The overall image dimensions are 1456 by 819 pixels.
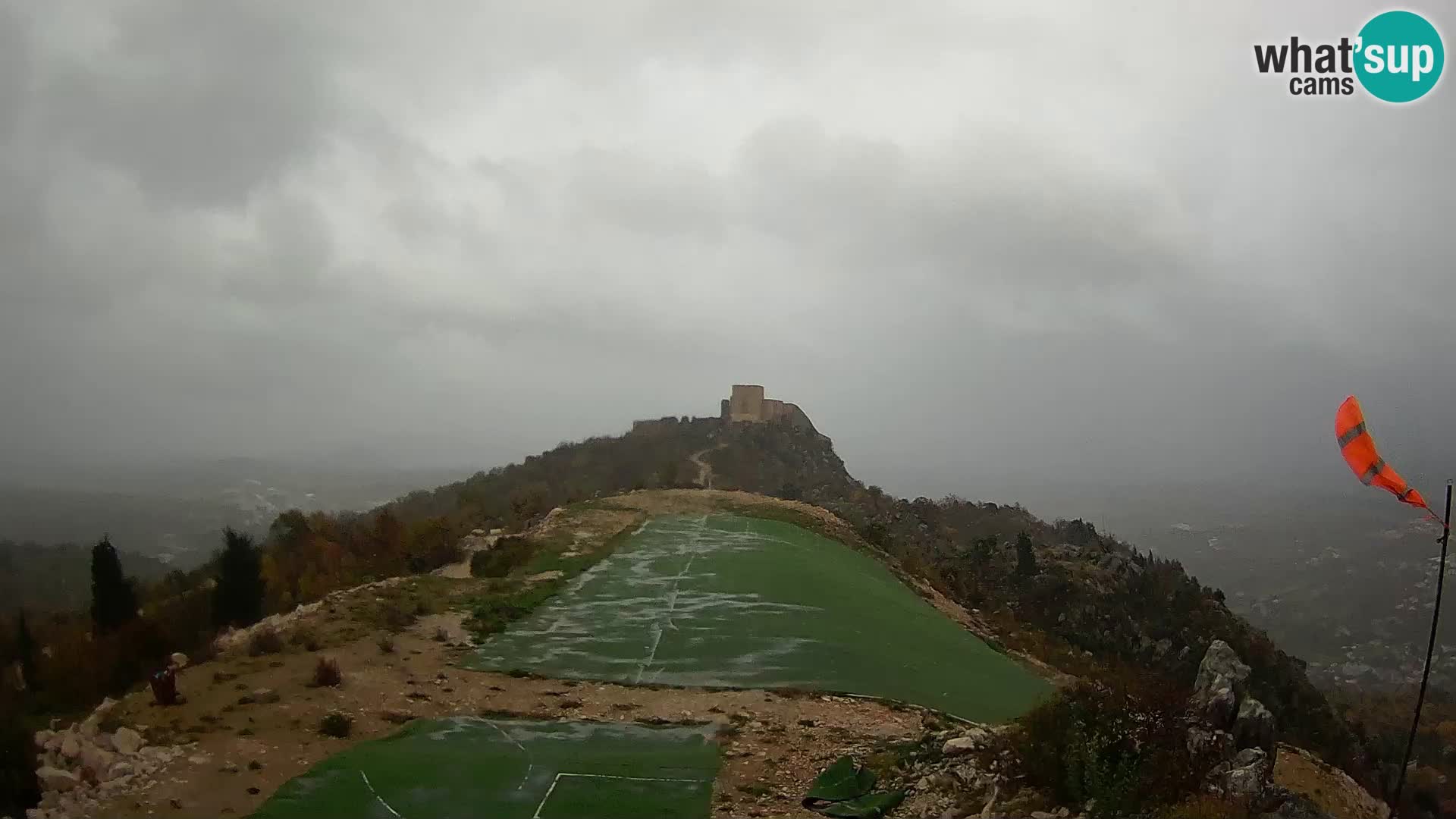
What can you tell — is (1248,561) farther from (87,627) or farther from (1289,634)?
(87,627)

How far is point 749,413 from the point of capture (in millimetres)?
67375

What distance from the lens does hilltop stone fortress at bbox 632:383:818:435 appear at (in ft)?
220

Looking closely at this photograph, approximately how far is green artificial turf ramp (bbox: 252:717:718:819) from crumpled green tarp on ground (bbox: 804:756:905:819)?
1.05 m

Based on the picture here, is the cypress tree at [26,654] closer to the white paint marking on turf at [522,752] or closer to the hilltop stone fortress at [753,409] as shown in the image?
the white paint marking on turf at [522,752]

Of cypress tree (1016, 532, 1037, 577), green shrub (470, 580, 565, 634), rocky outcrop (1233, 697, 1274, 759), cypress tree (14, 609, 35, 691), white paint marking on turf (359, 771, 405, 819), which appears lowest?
cypress tree (1016, 532, 1037, 577)

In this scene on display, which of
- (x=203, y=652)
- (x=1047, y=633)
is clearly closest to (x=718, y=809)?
(x=203, y=652)

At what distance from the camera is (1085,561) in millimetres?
33750

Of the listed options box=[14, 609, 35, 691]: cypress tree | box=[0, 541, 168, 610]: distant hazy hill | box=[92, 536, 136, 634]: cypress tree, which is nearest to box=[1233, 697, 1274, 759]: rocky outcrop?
box=[14, 609, 35, 691]: cypress tree

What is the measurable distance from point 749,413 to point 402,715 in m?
58.7

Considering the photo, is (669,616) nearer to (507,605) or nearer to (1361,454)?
(507,605)

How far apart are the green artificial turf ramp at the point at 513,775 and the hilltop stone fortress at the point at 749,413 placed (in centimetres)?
5681

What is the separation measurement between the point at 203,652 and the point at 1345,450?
13.7 metres

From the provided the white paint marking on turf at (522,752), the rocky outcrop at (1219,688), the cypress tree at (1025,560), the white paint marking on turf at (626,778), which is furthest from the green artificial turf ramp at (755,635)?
the cypress tree at (1025,560)

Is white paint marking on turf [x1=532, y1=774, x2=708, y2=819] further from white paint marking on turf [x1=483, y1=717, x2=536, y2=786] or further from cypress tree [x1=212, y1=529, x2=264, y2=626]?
cypress tree [x1=212, y1=529, x2=264, y2=626]
